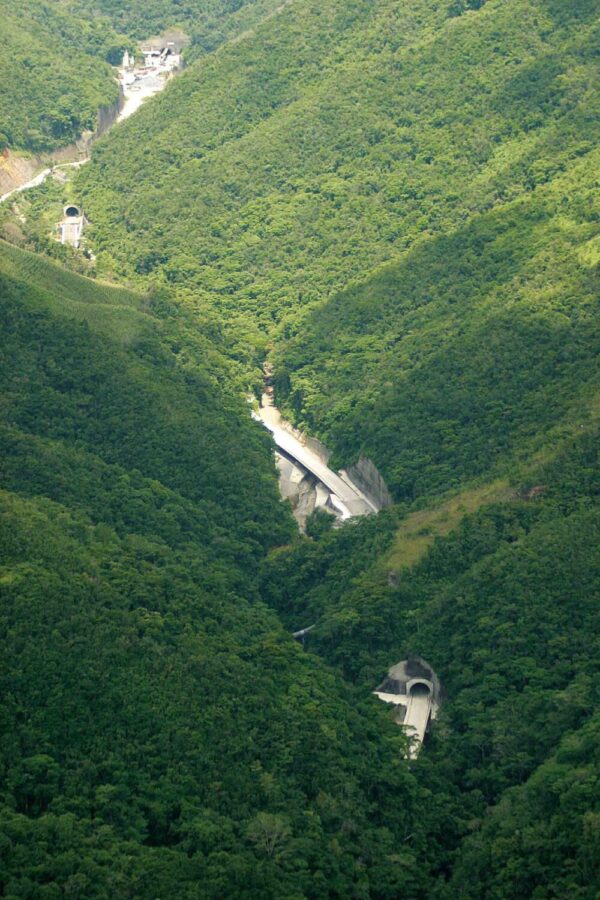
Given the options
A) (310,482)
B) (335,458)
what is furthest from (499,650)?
(310,482)

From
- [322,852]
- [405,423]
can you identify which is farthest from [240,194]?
[322,852]

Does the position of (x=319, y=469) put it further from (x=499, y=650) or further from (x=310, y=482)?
(x=499, y=650)

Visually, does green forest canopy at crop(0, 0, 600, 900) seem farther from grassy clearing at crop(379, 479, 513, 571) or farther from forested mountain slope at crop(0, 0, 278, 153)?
forested mountain slope at crop(0, 0, 278, 153)

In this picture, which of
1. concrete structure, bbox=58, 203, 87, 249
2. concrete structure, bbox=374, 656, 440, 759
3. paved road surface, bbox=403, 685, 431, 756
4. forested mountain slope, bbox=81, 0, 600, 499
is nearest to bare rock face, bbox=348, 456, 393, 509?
forested mountain slope, bbox=81, 0, 600, 499

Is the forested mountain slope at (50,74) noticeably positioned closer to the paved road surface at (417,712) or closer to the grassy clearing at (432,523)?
the grassy clearing at (432,523)

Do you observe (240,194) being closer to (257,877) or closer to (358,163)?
(358,163)

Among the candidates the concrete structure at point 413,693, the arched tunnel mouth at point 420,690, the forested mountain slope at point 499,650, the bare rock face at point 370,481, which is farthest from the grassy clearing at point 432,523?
the arched tunnel mouth at point 420,690
